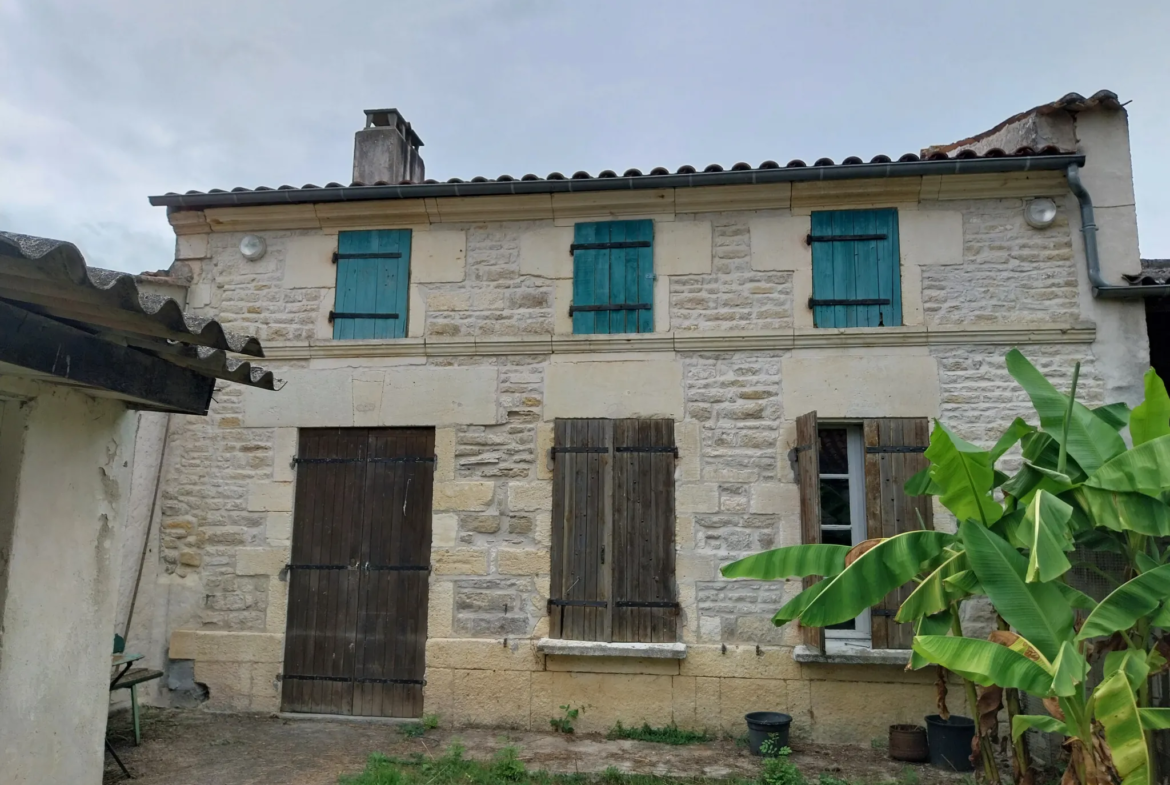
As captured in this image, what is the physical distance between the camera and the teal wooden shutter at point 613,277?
6.32 m

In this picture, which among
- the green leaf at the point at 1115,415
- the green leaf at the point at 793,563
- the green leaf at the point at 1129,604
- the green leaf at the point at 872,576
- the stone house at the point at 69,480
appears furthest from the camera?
the green leaf at the point at 1115,415

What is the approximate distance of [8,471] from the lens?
372 centimetres

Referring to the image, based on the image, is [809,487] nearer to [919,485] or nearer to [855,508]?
[855,508]

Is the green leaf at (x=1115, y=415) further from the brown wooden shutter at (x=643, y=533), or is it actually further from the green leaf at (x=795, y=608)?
the brown wooden shutter at (x=643, y=533)

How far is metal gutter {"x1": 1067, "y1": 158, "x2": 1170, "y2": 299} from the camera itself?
577 cm

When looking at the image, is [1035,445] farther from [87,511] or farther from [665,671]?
[87,511]

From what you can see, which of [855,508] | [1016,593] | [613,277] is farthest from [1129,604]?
[613,277]

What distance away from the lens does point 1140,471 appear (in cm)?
375

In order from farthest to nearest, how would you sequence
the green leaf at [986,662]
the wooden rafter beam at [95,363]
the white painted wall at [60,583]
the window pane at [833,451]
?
1. the window pane at [833,451]
2. the white painted wall at [60,583]
3. the green leaf at [986,662]
4. the wooden rafter beam at [95,363]

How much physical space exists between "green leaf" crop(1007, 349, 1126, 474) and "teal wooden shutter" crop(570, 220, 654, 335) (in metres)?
2.65

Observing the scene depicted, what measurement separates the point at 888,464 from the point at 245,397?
16.3 ft

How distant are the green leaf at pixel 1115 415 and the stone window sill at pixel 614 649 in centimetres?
301

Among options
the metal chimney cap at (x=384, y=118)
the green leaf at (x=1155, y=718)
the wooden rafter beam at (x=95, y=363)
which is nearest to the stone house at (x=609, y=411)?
the metal chimney cap at (x=384, y=118)

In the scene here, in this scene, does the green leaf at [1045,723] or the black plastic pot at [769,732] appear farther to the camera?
the black plastic pot at [769,732]
